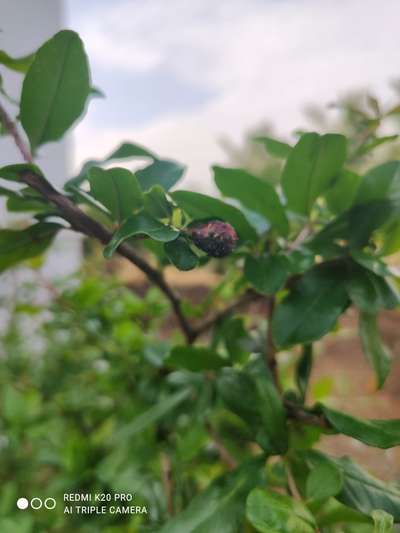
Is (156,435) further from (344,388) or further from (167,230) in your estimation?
(344,388)

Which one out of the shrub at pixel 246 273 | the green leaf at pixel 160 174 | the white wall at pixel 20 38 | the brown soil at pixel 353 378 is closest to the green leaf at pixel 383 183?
the shrub at pixel 246 273

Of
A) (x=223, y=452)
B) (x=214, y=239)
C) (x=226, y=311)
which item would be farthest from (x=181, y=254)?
(x=223, y=452)

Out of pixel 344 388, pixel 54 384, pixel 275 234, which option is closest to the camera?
pixel 275 234

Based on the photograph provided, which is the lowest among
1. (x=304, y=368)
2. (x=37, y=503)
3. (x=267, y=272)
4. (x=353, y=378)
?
(x=353, y=378)

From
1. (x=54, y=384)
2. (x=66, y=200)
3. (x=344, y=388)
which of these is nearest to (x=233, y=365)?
(x=66, y=200)

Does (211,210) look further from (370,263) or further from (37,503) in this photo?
(37,503)

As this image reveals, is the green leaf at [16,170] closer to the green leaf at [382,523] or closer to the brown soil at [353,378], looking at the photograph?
the green leaf at [382,523]
